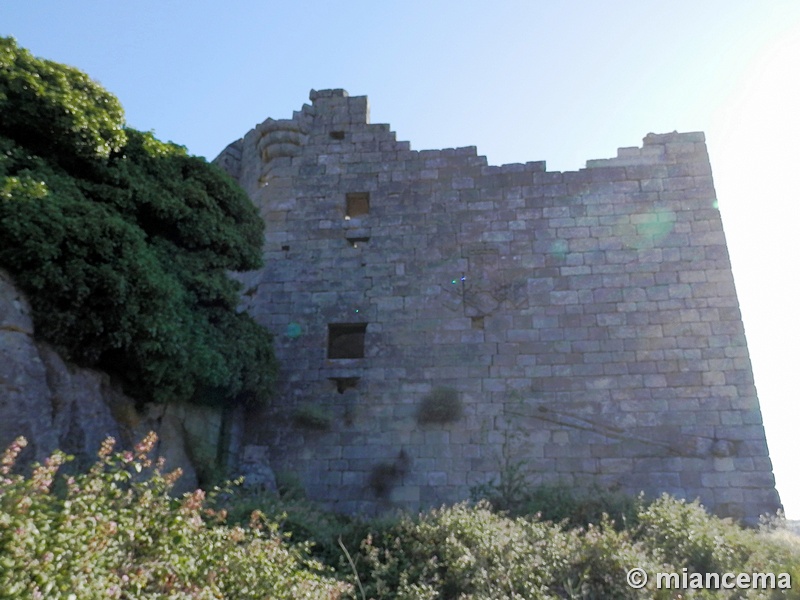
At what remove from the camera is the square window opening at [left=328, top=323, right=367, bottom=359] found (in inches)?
441

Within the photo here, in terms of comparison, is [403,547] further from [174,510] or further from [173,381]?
[173,381]

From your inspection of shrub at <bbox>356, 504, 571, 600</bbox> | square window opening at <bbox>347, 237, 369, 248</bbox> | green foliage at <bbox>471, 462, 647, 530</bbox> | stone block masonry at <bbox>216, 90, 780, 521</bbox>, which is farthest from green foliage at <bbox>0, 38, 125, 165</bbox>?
green foliage at <bbox>471, 462, 647, 530</bbox>

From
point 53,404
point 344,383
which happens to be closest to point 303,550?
point 53,404

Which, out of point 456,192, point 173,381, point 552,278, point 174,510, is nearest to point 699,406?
point 552,278

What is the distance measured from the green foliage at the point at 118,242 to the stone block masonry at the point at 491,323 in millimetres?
1520

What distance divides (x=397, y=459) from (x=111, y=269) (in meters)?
4.63

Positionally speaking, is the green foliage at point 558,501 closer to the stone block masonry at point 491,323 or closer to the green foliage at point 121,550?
the stone block masonry at point 491,323

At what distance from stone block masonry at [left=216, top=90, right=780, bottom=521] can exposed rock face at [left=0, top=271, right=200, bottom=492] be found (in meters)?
2.89

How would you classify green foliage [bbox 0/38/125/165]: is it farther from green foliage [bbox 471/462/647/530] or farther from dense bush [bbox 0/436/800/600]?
green foliage [bbox 471/462/647/530]

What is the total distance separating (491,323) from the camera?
1080 cm

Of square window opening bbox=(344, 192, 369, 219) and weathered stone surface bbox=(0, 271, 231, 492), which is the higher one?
square window opening bbox=(344, 192, 369, 219)

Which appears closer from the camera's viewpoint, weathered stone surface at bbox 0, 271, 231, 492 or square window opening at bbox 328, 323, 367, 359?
weathered stone surface at bbox 0, 271, 231, 492

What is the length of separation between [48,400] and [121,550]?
300 cm

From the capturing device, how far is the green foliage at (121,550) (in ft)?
11.9
